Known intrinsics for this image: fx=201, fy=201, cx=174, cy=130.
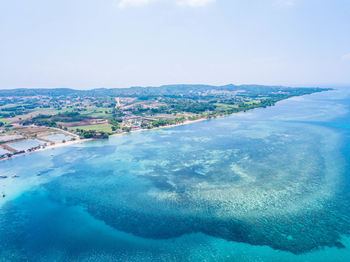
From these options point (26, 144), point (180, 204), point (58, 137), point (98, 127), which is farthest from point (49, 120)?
point (180, 204)

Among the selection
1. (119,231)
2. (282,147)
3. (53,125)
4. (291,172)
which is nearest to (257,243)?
(119,231)

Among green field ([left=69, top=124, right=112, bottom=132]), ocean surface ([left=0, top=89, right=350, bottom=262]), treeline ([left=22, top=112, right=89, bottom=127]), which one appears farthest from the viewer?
treeline ([left=22, top=112, right=89, bottom=127])

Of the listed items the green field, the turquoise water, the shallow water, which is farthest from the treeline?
the turquoise water

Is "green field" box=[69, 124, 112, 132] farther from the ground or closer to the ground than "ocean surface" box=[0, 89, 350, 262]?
farther from the ground

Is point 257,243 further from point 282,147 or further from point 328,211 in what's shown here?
point 282,147

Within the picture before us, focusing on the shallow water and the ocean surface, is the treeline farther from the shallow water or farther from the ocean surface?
the ocean surface

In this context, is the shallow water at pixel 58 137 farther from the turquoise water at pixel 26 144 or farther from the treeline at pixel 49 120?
the treeline at pixel 49 120

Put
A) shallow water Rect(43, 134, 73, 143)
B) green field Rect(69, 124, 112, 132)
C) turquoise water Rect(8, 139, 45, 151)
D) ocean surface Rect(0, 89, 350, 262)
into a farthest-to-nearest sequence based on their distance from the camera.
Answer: green field Rect(69, 124, 112, 132) < shallow water Rect(43, 134, 73, 143) < turquoise water Rect(8, 139, 45, 151) < ocean surface Rect(0, 89, 350, 262)

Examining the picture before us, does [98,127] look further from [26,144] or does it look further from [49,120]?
[49,120]

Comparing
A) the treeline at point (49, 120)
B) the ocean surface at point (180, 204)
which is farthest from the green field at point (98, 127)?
the ocean surface at point (180, 204)
